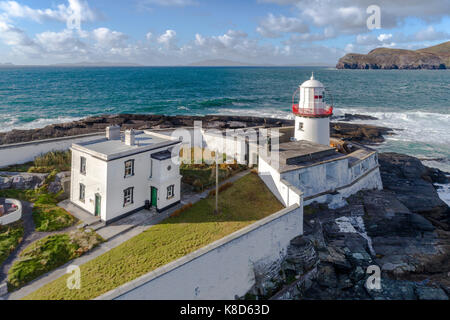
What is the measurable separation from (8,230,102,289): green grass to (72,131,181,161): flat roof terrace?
404cm

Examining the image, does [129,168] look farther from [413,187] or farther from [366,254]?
[413,187]

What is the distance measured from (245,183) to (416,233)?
11.8 metres

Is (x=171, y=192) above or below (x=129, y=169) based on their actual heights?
below

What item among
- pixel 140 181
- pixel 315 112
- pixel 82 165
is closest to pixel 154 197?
pixel 140 181

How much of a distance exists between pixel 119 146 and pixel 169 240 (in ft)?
22.2

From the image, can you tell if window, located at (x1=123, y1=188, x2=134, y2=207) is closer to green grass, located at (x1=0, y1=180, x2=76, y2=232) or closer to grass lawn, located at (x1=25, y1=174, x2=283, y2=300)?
grass lawn, located at (x1=25, y1=174, x2=283, y2=300)

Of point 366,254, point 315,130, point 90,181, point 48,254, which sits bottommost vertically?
point 366,254

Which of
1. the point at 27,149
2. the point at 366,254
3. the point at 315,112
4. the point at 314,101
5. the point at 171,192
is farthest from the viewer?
the point at 314,101

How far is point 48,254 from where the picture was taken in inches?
531

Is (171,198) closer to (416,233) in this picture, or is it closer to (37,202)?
(37,202)

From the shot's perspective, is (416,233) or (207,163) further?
(207,163)

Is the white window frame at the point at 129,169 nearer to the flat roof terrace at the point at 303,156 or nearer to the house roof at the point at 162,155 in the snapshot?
the house roof at the point at 162,155
